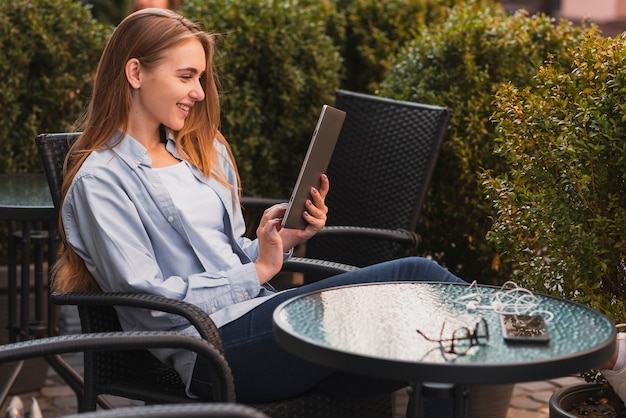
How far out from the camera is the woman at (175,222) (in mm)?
2754

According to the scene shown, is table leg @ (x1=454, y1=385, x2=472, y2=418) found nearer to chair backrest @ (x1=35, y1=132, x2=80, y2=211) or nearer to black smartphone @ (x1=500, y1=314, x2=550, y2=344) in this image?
black smartphone @ (x1=500, y1=314, x2=550, y2=344)

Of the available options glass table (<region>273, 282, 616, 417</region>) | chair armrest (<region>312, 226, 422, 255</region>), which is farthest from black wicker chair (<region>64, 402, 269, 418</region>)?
chair armrest (<region>312, 226, 422, 255</region>)

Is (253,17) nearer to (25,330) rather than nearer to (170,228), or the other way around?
(25,330)

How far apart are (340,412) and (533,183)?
0.90m

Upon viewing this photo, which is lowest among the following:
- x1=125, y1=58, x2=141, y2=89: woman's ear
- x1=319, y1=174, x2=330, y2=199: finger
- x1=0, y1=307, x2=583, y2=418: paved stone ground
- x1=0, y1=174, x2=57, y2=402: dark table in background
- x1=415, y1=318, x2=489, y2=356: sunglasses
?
x1=0, y1=307, x2=583, y2=418: paved stone ground

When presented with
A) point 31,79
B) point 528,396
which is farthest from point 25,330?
point 528,396

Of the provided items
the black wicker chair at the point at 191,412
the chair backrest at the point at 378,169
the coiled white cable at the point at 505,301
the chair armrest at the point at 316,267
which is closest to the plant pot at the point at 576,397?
the coiled white cable at the point at 505,301

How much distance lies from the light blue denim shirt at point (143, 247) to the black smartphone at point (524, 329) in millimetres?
778

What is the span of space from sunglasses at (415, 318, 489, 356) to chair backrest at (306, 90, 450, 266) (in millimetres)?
1897

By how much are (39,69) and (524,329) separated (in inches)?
129

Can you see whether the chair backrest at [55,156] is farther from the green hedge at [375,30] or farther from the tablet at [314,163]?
the green hedge at [375,30]

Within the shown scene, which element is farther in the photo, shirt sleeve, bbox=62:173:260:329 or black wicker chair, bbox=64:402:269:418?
shirt sleeve, bbox=62:173:260:329

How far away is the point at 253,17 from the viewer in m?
5.20

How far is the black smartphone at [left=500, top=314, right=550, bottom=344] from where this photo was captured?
7.21 feet
